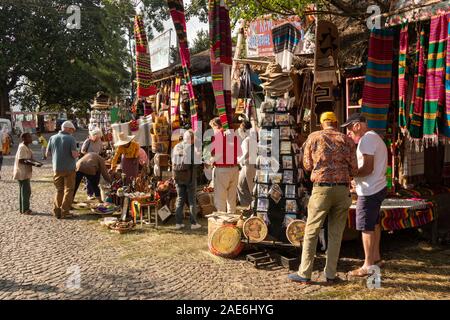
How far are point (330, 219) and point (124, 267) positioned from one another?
2.59 m

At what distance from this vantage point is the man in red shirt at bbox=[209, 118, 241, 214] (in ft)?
23.1

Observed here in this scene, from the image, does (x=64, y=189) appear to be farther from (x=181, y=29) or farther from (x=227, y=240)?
(x=227, y=240)

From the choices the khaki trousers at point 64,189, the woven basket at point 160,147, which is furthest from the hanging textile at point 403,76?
the woven basket at point 160,147

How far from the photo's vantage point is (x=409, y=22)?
5.62m

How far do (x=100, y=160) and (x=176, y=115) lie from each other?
9.60 ft

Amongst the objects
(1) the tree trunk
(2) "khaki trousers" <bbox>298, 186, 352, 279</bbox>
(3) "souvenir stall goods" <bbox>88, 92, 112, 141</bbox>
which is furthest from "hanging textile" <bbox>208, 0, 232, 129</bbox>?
(1) the tree trunk

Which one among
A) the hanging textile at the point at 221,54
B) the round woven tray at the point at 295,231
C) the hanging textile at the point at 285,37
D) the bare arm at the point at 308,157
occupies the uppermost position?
the hanging textile at the point at 285,37

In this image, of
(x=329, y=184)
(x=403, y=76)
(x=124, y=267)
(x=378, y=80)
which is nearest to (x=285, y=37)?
(x=378, y=80)

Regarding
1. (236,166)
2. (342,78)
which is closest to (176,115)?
(236,166)

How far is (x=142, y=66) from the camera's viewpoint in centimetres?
1193

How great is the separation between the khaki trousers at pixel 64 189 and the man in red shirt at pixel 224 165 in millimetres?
2863

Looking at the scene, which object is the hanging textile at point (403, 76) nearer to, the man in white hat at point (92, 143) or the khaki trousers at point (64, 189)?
the khaki trousers at point (64, 189)

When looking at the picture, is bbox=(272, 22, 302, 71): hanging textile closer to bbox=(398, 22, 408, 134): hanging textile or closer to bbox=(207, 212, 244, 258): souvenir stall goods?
bbox=(398, 22, 408, 134): hanging textile

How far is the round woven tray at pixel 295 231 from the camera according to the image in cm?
535
